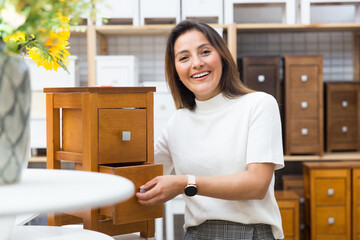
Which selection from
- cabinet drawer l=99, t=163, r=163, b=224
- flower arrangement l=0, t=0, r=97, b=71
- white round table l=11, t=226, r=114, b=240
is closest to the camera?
flower arrangement l=0, t=0, r=97, b=71

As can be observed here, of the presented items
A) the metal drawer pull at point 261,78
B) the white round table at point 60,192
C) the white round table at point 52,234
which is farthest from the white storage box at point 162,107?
the white round table at point 60,192

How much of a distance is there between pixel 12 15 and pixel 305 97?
8.61 ft

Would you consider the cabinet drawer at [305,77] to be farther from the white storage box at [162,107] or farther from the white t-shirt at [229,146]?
the white t-shirt at [229,146]

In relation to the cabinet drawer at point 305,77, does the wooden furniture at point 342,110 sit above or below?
below

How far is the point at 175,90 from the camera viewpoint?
5.30ft

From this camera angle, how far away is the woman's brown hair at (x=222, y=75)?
58.4 inches

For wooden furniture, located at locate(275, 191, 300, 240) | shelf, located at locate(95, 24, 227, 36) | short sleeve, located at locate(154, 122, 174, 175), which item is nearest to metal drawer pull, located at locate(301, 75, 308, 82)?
shelf, located at locate(95, 24, 227, 36)

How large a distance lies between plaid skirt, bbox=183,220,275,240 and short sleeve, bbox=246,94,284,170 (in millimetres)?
207

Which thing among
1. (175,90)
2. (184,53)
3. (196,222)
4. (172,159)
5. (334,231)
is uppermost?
(184,53)

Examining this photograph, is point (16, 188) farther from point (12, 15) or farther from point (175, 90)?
point (175, 90)

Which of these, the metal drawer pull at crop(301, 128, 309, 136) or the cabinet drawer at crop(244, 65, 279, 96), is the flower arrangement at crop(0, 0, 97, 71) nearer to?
the cabinet drawer at crop(244, 65, 279, 96)

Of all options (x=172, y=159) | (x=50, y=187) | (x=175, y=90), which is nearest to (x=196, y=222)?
(x=172, y=159)

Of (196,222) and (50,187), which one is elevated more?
(50,187)

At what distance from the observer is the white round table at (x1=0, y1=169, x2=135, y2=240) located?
1.59 feet
